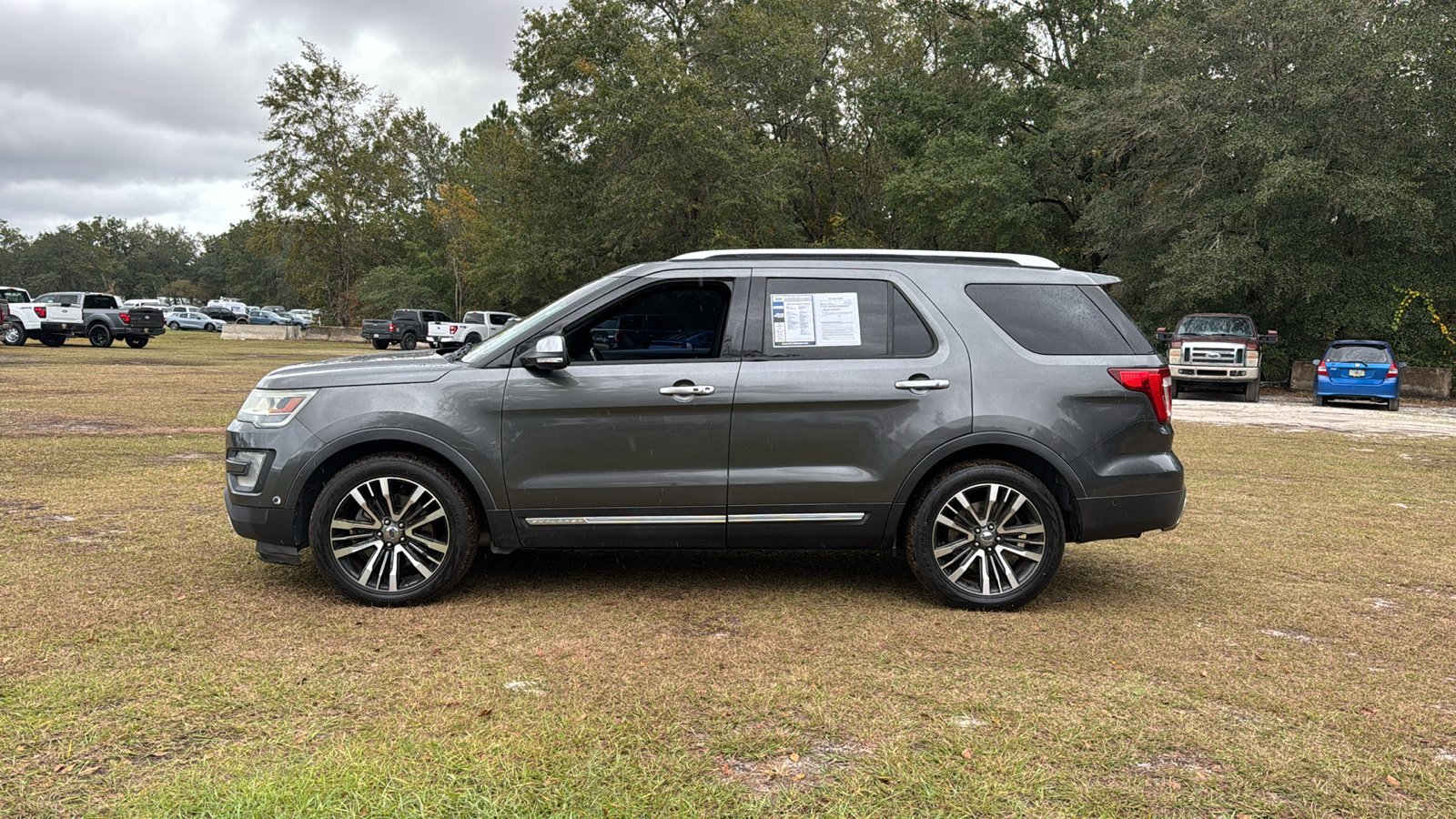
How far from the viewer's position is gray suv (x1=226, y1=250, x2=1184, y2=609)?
16.4 feet

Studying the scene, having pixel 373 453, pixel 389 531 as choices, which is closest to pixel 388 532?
pixel 389 531

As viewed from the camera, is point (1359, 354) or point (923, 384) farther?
point (1359, 354)

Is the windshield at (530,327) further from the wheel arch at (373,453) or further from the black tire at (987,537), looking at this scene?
the black tire at (987,537)

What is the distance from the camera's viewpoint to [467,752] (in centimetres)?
327

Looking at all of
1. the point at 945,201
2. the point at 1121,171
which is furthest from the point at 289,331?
the point at 1121,171

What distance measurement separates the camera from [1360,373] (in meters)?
21.7

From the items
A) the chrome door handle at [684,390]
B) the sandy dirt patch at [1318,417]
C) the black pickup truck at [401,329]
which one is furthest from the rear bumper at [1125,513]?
the black pickup truck at [401,329]

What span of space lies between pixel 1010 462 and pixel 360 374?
3346 millimetres

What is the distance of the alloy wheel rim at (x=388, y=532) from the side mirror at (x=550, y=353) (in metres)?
0.84

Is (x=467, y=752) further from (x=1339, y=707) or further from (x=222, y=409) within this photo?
(x=222, y=409)

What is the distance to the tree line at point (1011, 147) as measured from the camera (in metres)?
25.2

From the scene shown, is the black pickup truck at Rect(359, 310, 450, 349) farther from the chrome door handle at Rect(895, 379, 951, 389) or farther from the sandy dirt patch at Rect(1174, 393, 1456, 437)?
the chrome door handle at Rect(895, 379, 951, 389)

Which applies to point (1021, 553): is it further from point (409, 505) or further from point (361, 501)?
point (361, 501)

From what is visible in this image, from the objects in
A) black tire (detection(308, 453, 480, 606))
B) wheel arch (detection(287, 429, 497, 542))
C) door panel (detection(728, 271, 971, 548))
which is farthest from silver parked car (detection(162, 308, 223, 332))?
door panel (detection(728, 271, 971, 548))
